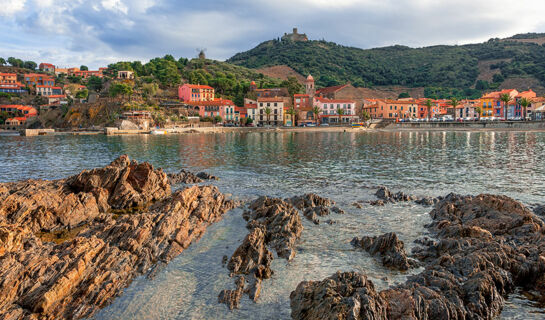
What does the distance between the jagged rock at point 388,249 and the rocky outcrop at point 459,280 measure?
871mm

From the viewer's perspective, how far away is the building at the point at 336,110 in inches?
4963

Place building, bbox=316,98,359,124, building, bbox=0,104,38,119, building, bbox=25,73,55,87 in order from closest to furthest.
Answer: building, bbox=0,104,38,119 < building, bbox=316,98,359,124 < building, bbox=25,73,55,87

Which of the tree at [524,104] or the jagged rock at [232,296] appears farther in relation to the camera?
the tree at [524,104]

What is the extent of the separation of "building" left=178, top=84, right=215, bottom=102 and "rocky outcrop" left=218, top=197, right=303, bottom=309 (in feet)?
377

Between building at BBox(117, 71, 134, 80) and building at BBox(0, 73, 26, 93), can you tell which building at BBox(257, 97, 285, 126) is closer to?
building at BBox(117, 71, 134, 80)

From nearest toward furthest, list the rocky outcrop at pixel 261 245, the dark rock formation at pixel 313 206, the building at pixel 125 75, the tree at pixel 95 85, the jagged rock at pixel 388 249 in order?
1. the rocky outcrop at pixel 261 245
2. the jagged rock at pixel 388 249
3. the dark rock formation at pixel 313 206
4. the building at pixel 125 75
5. the tree at pixel 95 85

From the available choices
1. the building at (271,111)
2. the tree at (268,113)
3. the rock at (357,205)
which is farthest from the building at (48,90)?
the rock at (357,205)

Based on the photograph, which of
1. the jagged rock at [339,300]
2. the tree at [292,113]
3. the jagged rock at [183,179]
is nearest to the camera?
the jagged rock at [339,300]

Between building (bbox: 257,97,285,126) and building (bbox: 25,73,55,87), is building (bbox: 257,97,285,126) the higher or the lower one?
the lower one

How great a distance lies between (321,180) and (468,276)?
18.6m

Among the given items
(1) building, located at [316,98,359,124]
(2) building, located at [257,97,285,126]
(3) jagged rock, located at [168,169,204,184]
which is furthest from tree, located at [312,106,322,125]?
(3) jagged rock, located at [168,169,204,184]

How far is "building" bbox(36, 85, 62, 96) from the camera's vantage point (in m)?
146

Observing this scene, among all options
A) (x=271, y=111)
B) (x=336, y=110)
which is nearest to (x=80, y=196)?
(x=271, y=111)

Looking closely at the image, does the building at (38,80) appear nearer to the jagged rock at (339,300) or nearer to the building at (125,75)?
the building at (125,75)
